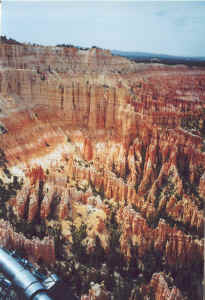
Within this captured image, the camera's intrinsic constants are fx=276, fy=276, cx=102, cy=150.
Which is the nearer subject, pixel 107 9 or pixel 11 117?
pixel 107 9

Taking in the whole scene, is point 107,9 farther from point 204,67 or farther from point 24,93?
point 24,93

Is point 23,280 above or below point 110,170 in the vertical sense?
below

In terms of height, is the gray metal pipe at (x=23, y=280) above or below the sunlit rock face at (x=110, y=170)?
below

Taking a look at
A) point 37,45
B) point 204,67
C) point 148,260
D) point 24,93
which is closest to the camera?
point 204,67

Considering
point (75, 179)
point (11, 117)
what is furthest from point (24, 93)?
point (75, 179)
